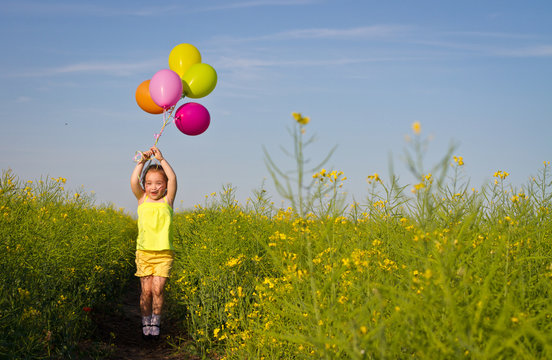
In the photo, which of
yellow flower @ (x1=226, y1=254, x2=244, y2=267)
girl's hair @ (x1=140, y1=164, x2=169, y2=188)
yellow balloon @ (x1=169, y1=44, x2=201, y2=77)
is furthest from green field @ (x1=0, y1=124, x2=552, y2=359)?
yellow balloon @ (x1=169, y1=44, x2=201, y2=77)

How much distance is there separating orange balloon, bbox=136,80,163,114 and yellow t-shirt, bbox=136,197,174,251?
1459mm

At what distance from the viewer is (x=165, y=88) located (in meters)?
5.43

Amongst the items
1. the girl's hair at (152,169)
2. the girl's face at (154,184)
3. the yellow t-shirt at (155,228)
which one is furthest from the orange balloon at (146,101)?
the yellow t-shirt at (155,228)

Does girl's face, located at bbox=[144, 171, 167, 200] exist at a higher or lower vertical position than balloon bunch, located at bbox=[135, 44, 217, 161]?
lower

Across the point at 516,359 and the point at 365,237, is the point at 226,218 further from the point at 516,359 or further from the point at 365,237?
the point at 516,359

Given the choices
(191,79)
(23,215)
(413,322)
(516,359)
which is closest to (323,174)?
(413,322)

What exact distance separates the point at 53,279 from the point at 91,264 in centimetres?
117

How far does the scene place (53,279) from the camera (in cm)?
435

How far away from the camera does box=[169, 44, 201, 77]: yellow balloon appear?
631 cm

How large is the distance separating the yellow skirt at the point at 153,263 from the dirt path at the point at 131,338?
2.31ft

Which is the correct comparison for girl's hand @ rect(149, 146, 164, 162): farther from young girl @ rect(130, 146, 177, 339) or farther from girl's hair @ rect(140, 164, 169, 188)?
girl's hair @ rect(140, 164, 169, 188)

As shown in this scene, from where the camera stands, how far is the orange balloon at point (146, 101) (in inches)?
237

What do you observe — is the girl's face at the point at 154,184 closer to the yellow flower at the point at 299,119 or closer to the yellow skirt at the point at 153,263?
the yellow skirt at the point at 153,263

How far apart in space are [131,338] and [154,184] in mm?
1790
